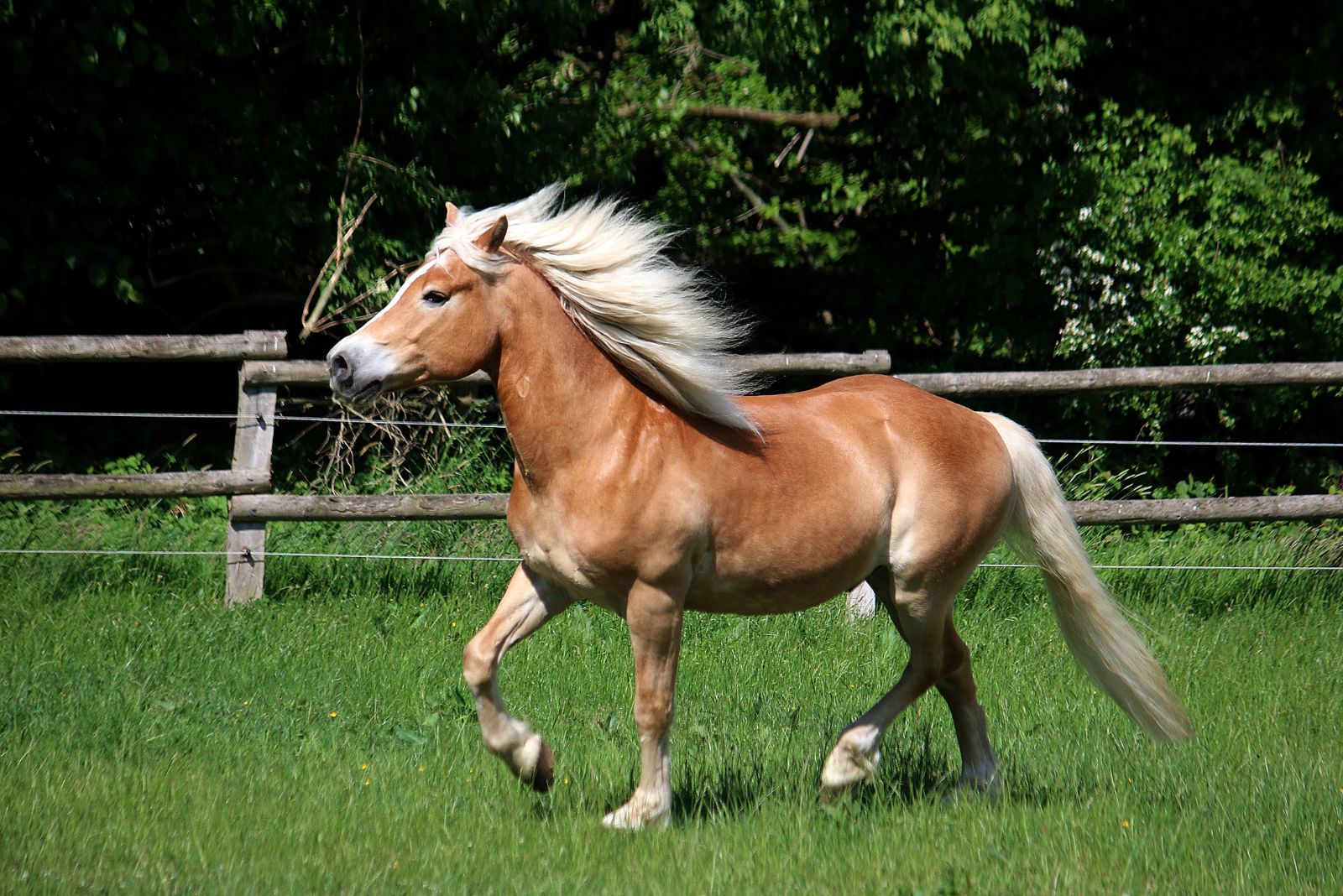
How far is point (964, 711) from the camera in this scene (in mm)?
4875

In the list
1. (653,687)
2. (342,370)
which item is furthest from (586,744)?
(342,370)

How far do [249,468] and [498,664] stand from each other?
3.50m

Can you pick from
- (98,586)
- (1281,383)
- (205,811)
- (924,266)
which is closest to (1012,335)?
(924,266)

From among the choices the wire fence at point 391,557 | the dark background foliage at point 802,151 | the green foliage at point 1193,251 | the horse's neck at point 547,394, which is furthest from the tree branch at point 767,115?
the horse's neck at point 547,394

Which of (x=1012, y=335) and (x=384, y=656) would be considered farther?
(x=1012, y=335)

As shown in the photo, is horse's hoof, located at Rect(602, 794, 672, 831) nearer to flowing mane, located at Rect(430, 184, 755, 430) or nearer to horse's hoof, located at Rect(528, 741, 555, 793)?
horse's hoof, located at Rect(528, 741, 555, 793)

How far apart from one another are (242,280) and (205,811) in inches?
277

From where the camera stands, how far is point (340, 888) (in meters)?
3.66

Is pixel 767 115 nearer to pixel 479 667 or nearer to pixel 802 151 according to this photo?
pixel 802 151

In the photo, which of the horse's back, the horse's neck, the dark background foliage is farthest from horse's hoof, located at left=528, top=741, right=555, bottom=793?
the dark background foliage

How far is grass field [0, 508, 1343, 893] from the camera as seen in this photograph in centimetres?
388

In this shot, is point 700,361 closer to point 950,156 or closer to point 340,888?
point 340,888

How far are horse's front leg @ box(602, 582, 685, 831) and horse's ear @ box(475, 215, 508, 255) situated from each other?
1202 mm

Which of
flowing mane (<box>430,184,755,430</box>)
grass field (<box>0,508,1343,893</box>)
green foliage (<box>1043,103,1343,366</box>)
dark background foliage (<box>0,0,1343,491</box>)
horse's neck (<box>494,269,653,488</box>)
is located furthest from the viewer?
green foliage (<box>1043,103,1343,366</box>)
